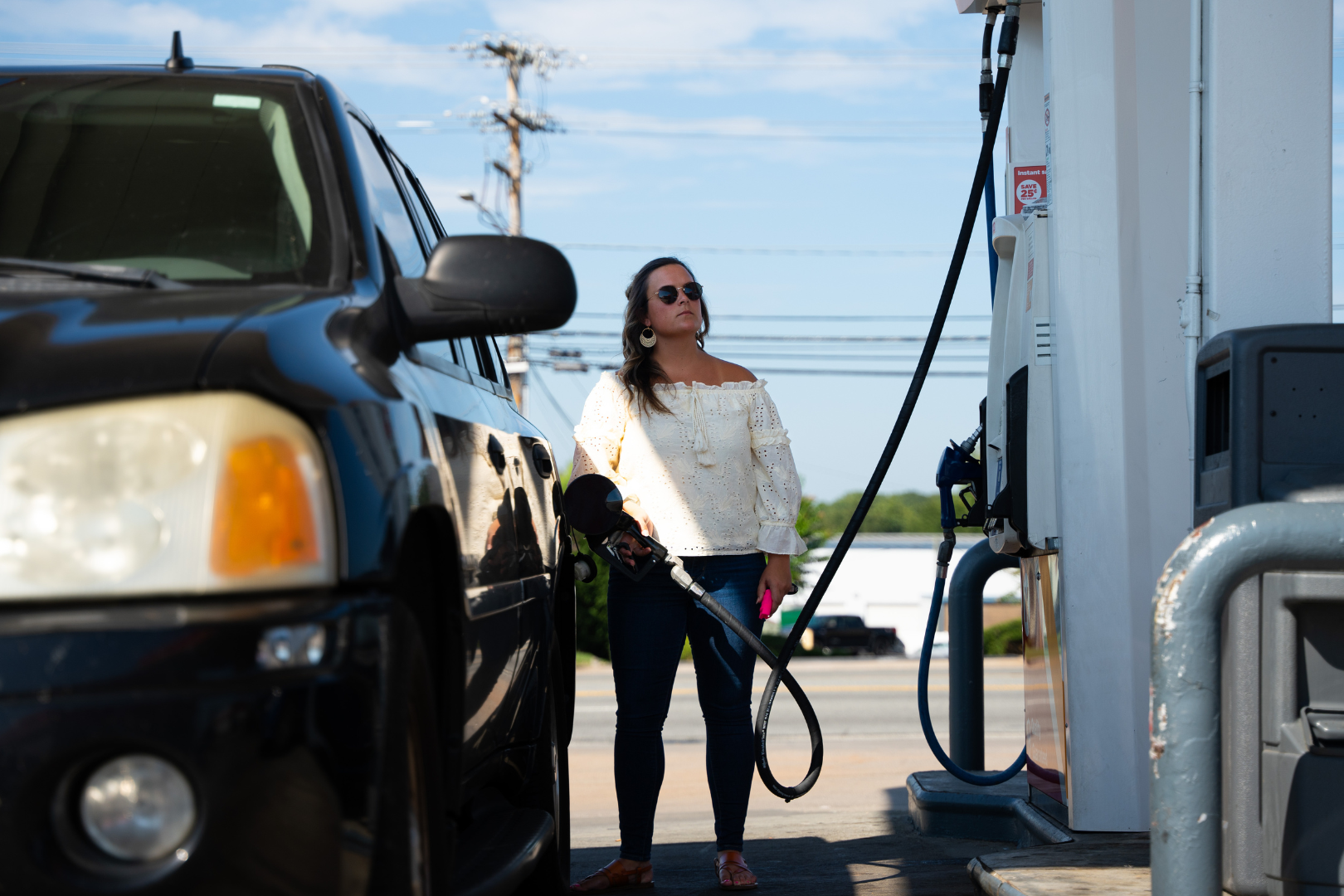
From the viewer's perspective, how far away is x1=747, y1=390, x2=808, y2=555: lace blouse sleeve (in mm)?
4703

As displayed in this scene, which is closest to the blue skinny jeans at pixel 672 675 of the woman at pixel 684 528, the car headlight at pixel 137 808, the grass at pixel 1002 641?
the woman at pixel 684 528

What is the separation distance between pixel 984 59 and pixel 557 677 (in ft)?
10.2

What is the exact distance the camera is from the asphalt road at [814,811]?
4699 millimetres

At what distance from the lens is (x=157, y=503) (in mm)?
1736

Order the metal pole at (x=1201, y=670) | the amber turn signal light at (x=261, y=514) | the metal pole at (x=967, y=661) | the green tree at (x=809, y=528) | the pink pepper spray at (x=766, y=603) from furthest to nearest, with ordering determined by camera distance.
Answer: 1. the green tree at (x=809, y=528)
2. the metal pole at (x=967, y=661)
3. the pink pepper spray at (x=766, y=603)
4. the metal pole at (x=1201, y=670)
5. the amber turn signal light at (x=261, y=514)

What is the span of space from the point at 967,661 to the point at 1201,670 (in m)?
4.29

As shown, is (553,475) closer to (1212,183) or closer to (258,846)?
(1212,183)

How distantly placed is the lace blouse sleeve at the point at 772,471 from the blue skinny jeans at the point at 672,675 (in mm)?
134

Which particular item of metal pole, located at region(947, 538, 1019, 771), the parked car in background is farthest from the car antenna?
the parked car in background

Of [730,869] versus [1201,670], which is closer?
[1201,670]

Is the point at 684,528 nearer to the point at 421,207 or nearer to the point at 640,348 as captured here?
the point at 640,348

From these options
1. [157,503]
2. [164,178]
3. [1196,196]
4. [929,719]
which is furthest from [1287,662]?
[929,719]

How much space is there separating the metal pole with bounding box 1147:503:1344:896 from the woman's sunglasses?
280 centimetres

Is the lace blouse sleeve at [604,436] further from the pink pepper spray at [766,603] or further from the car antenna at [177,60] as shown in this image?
the car antenna at [177,60]
